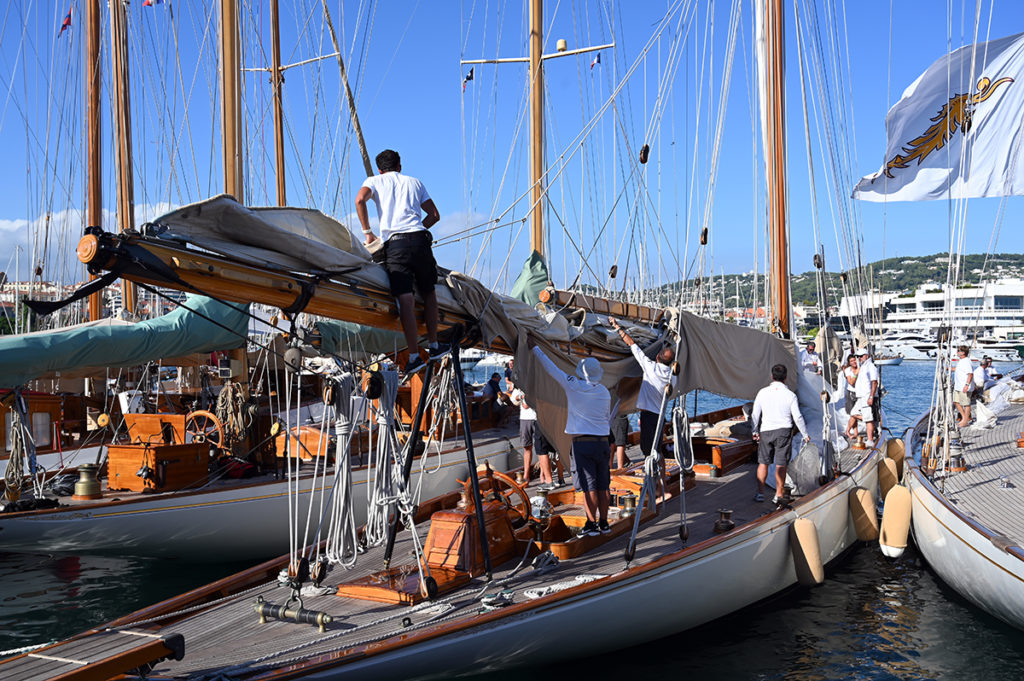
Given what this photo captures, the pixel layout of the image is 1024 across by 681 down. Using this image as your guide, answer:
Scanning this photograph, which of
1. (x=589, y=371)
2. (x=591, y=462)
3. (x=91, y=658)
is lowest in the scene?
(x=91, y=658)

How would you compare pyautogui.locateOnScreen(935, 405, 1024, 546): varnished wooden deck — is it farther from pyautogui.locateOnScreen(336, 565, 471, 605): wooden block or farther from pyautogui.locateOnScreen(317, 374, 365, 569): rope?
pyautogui.locateOnScreen(317, 374, 365, 569): rope

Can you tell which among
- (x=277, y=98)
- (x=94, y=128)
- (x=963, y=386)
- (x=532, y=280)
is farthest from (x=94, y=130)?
(x=963, y=386)

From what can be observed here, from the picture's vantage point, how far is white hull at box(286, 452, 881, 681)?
535 centimetres

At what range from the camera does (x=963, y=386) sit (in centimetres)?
1540

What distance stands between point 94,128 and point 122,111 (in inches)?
39.4

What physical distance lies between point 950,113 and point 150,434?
1135cm

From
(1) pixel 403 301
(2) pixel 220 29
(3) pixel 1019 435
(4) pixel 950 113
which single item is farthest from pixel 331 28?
(3) pixel 1019 435

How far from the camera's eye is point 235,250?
494cm

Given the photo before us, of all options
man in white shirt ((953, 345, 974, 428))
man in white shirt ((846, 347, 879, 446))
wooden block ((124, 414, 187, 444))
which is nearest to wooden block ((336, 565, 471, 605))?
wooden block ((124, 414, 187, 444))

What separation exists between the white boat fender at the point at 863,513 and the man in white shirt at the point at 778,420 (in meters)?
1.51

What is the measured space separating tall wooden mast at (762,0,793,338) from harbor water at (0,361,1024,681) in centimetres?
421

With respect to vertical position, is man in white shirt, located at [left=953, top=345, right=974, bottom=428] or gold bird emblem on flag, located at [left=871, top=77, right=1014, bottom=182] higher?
gold bird emblem on flag, located at [left=871, top=77, right=1014, bottom=182]

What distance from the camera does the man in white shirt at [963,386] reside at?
14820 mm

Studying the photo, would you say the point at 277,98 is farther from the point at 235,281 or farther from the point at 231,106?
the point at 235,281
